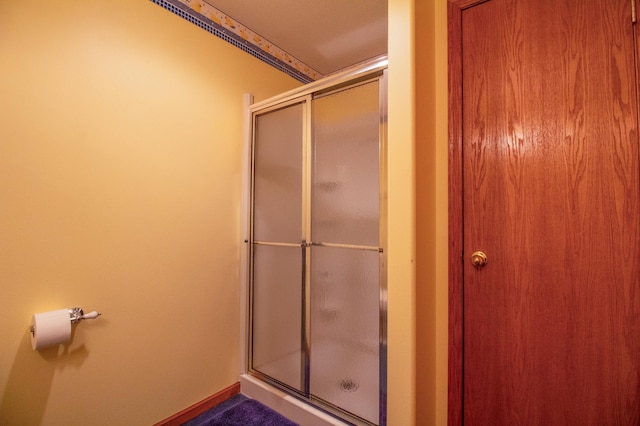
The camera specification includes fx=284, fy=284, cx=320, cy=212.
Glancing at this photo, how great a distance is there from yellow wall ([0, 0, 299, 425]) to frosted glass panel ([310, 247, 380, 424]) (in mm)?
676

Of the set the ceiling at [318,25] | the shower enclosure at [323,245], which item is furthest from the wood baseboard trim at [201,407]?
the ceiling at [318,25]

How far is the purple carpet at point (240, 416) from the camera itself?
170 cm

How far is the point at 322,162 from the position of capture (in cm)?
173

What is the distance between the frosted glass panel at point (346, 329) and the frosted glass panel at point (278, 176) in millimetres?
321

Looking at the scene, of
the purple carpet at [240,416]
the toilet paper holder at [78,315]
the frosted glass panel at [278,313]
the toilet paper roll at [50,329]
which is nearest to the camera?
the toilet paper roll at [50,329]

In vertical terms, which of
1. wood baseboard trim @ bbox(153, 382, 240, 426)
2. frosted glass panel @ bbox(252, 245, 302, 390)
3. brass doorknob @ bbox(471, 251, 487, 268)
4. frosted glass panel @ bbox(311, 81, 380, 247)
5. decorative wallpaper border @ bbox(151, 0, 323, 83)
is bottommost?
wood baseboard trim @ bbox(153, 382, 240, 426)

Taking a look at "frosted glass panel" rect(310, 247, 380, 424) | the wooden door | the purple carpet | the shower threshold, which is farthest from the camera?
the purple carpet

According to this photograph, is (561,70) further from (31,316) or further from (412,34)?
(31,316)

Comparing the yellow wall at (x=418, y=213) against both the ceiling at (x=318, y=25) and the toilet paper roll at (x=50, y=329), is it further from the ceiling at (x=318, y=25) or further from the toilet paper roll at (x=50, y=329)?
the toilet paper roll at (x=50, y=329)

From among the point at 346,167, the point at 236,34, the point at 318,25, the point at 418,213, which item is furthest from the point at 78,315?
the point at 318,25

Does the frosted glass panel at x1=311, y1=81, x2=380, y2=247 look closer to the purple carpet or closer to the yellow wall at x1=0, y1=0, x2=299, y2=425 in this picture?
the yellow wall at x1=0, y1=0, x2=299, y2=425

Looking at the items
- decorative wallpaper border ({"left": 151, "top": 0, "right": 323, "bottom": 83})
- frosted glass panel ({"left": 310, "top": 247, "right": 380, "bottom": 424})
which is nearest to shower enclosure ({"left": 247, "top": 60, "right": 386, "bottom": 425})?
frosted glass panel ({"left": 310, "top": 247, "right": 380, "bottom": 424})

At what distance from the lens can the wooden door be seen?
973 millimetres

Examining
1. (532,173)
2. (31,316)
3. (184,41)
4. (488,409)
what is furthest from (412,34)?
(31,316)
